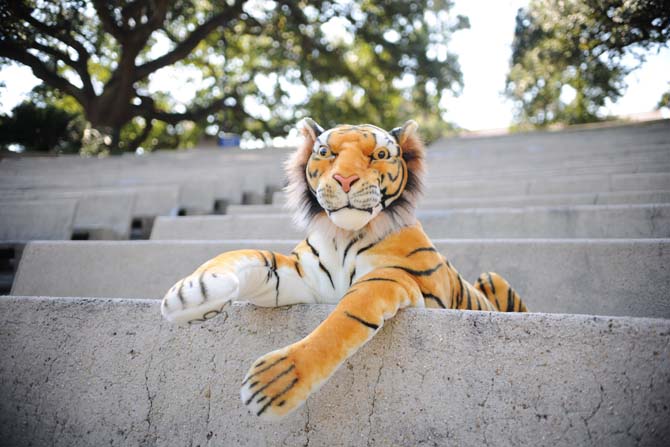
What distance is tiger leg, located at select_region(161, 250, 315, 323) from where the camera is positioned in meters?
1.15

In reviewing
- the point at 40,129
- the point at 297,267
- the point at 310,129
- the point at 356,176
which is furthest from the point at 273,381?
the point at 40,129

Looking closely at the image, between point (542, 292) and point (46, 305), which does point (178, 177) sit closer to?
point (46, 305)

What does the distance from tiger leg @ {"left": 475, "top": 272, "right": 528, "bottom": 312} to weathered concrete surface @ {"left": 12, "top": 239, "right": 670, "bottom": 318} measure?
12.4 inches

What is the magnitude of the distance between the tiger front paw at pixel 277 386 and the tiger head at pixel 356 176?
0.55 m

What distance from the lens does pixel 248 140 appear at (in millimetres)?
13945

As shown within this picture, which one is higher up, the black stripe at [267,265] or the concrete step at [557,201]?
the black stripe at [267,265]

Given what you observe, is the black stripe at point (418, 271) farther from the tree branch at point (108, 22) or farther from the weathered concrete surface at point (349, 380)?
the tree branch at point (108, 22)

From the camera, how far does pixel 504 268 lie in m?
2.33

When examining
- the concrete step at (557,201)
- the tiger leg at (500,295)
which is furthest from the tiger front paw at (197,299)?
the concrete step at (557,201)

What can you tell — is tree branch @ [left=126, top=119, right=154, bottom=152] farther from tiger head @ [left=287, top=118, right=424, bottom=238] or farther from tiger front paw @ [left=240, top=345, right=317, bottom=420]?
tiger front paw @ [left=240, top=345, right=317, bottom=420]

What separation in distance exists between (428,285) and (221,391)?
74 cm

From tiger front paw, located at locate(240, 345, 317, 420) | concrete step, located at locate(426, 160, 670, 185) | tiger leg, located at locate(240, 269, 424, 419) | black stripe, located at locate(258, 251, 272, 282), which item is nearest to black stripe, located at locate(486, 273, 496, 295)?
tiger leg, located at locate(240, 269, 424, 419)

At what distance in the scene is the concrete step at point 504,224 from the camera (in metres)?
2.51

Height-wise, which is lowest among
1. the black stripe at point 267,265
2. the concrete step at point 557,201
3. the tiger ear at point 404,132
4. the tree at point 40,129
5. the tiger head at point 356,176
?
the tree at point 40,129
